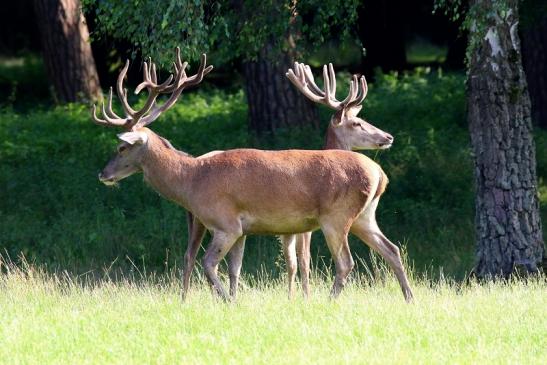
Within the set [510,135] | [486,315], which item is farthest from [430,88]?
[486,315]

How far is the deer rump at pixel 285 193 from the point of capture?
32.2ft

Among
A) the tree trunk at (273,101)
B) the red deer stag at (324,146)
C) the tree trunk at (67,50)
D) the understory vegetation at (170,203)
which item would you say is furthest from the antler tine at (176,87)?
the tree trunk at (67,50)

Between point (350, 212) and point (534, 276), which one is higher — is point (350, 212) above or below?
above

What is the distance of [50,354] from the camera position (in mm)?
7902

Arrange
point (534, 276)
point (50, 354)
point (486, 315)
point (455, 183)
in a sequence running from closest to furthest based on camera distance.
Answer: point (50, 354) → point (486, 315) → point (534, 276) → point (455, 183)

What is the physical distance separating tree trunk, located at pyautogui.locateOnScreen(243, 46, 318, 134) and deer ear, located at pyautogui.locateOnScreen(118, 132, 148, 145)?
6032mm

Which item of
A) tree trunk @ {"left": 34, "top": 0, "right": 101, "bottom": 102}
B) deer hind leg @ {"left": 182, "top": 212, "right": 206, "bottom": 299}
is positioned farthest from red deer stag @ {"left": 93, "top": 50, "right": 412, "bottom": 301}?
tree trunk @ {"left": 34, "top": 0, "right": 101, "bottom": 102}

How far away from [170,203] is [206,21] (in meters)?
2.65

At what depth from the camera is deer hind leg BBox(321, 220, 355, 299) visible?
32.1 ft

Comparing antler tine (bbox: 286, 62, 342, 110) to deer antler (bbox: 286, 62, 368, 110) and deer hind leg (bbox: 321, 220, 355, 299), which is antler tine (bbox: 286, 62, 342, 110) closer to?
deer antler (bbox: 286, 62, 368, 110)

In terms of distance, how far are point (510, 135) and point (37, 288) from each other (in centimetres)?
456

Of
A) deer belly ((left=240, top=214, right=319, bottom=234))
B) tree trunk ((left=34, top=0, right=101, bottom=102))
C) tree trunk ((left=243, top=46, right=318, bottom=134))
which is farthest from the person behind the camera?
tree trunk ((left=34, top=0, right=101, bottom=102))

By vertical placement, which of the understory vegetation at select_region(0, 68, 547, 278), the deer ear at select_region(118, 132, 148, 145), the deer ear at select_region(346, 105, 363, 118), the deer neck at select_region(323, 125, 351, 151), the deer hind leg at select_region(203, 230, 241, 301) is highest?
the deer ear at select_region(118, 132, 148, 145)

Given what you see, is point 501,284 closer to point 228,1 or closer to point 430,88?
point 228,1
